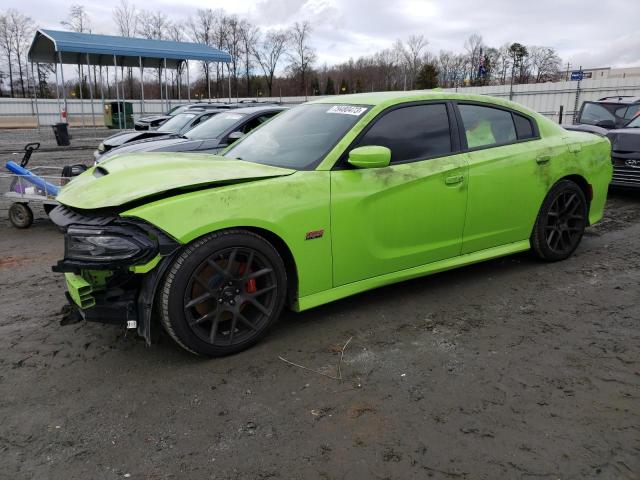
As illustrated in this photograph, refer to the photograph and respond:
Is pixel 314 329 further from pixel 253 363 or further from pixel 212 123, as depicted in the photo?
pixel 212 123

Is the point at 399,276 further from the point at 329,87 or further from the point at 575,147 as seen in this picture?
the point at 329,87

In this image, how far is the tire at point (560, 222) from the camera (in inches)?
188

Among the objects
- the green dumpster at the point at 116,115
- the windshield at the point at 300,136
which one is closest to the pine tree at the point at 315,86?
the green dumpster at the point at 116,115

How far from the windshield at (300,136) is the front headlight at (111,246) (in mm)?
1178

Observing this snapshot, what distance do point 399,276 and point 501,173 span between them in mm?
1321

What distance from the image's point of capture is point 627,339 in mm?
3438

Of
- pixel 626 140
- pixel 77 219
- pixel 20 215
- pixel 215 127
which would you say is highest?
pixel 215 127

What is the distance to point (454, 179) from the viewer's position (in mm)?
3988

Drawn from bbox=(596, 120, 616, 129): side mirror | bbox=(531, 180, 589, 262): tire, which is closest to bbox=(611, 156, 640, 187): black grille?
bbox=(596, 120, 616, 129): side mirror

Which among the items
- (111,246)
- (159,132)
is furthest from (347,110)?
(159,132)

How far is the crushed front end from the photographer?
2.84 m

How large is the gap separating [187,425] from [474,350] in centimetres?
183

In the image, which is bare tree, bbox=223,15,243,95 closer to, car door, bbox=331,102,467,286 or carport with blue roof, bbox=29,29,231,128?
carport with blue roof, bbox=29,29,231,128

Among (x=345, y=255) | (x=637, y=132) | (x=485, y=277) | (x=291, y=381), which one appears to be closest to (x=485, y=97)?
(x=485, y=277)
